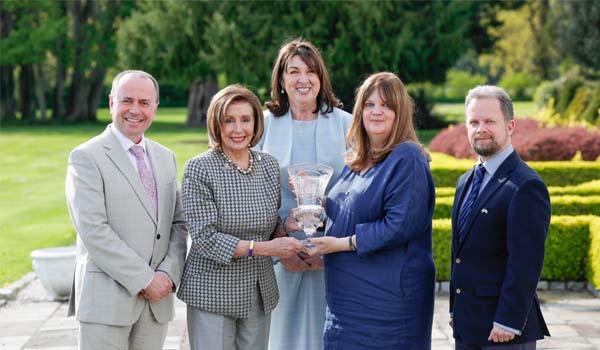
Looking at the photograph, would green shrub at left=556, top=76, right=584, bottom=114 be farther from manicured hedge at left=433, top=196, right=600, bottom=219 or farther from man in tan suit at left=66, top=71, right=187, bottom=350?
man in tan suit at left=66, top=71, right=187, bottom=350

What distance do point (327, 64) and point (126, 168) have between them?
22249 millimetres

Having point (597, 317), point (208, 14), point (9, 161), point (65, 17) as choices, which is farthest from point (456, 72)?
point (597, 317)

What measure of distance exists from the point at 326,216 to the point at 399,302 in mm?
613

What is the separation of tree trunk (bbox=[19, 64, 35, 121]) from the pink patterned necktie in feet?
129

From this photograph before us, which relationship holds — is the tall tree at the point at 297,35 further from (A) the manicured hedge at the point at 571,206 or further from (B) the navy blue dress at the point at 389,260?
(B) the navy blue dress at the point at 389,260

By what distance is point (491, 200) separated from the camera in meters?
3.43

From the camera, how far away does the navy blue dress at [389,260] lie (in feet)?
11.4

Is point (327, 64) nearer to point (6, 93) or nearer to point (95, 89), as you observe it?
point (95, 89)

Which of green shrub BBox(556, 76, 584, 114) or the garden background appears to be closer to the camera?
the garden background

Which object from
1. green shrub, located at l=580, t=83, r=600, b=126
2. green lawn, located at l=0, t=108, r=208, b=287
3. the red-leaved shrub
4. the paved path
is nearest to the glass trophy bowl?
the paved path

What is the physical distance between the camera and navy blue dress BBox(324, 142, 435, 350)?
3.49 m

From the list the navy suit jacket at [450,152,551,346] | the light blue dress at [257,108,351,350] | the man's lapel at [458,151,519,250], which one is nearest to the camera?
the navy suit jacket at [450,152,551,346]

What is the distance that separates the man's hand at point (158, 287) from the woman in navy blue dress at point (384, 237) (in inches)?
29.5

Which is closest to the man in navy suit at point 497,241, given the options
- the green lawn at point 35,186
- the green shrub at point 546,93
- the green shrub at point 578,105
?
the green lawn at point 35,186
